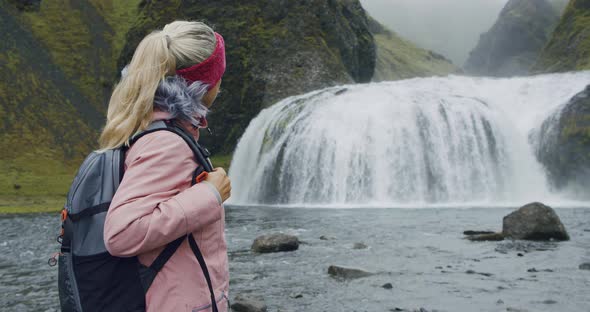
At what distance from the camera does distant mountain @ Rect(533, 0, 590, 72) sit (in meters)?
59.1

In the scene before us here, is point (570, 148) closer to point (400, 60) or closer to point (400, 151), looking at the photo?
point (400, 151)

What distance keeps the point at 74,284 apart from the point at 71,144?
56.8 metres

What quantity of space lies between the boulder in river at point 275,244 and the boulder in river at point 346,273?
3.46m

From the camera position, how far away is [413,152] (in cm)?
3309

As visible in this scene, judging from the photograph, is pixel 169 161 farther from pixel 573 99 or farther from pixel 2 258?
pixel 573 99

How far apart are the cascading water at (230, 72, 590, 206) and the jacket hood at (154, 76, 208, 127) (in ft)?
92.0

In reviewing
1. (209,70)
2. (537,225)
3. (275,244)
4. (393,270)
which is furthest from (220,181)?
(537,225)

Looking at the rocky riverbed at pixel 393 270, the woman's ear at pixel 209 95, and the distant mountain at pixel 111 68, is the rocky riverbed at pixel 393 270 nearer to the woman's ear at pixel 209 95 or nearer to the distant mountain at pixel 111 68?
the woman's ear at pixel 209 95

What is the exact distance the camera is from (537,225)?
14.5m

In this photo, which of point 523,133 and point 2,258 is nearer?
point 2,258

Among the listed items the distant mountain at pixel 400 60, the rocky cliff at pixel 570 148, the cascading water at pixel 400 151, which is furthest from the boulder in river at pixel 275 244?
the distant mountain at pixel 400 60

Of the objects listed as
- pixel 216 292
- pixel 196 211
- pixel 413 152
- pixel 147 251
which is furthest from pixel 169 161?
pixel 413 152

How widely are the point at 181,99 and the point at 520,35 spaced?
163078mm

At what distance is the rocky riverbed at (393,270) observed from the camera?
8.75m
